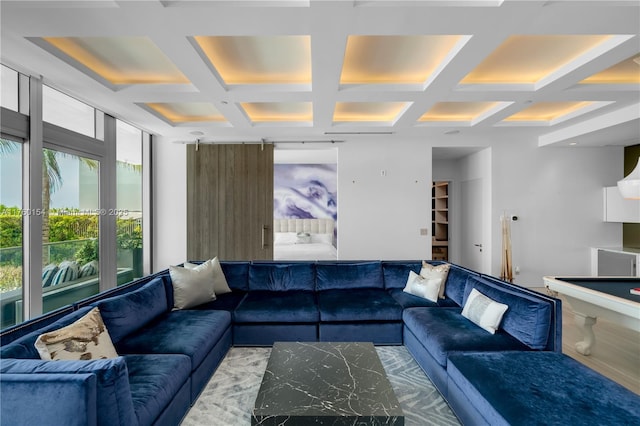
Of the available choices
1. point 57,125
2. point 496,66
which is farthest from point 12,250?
point 496,66

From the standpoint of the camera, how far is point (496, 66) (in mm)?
2857

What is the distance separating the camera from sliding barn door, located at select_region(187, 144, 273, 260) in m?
5.26

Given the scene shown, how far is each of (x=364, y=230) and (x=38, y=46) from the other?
4.50 metres

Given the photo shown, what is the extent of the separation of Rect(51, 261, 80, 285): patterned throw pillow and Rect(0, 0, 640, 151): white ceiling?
6.46 ft

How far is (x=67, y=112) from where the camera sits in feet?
11.5

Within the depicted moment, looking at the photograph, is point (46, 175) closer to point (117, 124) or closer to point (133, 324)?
point (117, 124)

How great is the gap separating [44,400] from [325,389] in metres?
1.27

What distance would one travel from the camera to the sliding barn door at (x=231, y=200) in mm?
5262

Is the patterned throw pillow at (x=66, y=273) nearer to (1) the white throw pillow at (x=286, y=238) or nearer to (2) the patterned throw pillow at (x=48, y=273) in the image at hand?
(2) the patterned throw pillow at (x=48, y=273)

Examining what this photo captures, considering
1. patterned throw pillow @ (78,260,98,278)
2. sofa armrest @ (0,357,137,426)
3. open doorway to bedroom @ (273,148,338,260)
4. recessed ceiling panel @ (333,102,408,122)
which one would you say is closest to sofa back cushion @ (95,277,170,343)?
sofa armrest @ (0,357,137,426)

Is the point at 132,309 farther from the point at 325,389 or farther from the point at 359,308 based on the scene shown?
the point at 359,308

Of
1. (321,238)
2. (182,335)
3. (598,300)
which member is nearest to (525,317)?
(598,300)

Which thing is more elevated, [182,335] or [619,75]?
[619,75]

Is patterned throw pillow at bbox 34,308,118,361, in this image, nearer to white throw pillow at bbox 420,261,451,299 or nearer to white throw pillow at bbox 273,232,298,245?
white throw pillow at bbox 420,261,451,299
